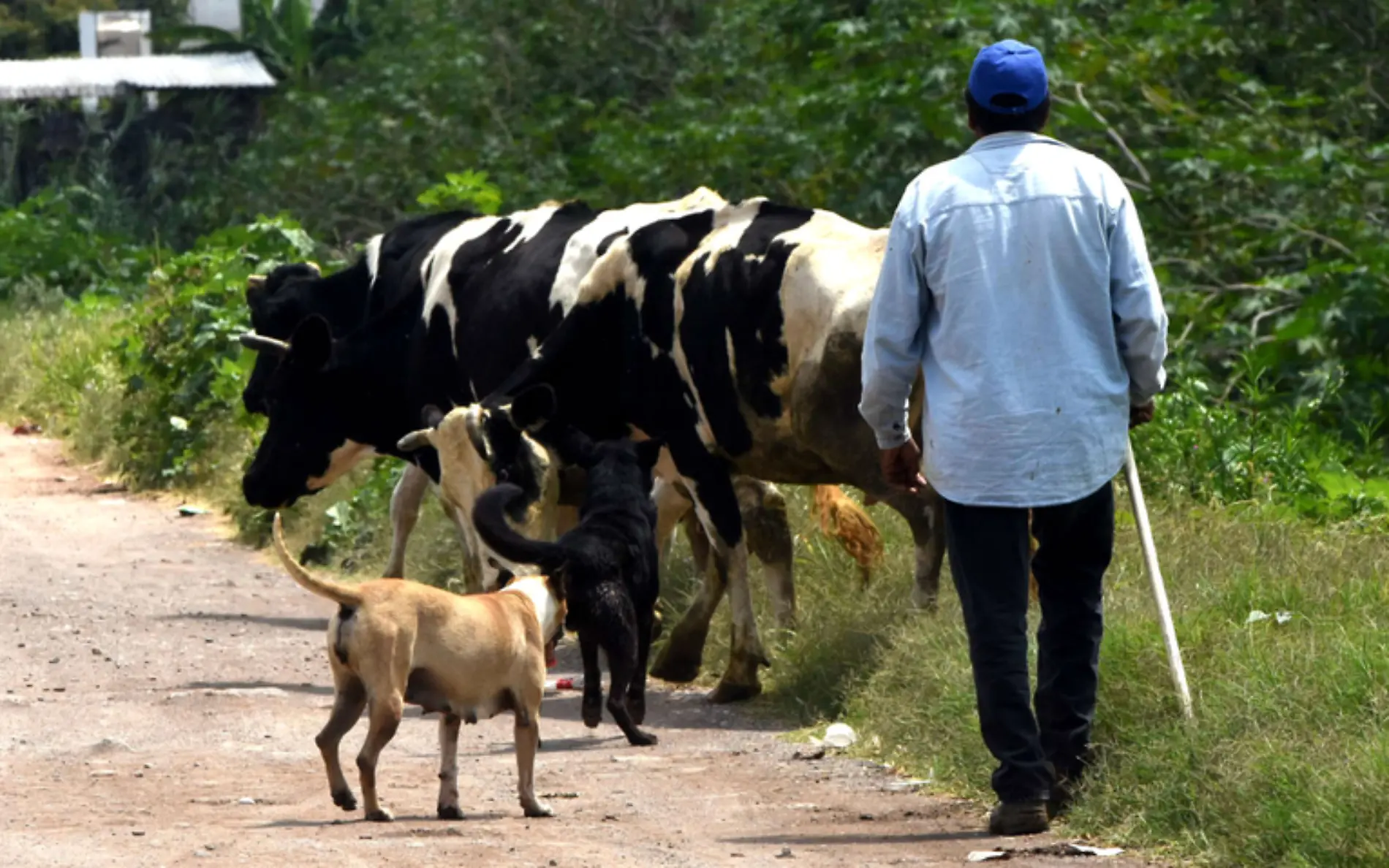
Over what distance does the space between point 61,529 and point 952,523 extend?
10.0 m

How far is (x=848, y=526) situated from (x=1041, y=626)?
3218 mm

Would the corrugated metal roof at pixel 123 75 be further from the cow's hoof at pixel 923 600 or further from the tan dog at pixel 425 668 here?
the tan dog at pixel 425 668

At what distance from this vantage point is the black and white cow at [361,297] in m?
11.9

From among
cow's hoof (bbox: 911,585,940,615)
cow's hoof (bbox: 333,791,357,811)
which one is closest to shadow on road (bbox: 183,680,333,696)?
cow's hoof (bbox: 911,585,940,615)

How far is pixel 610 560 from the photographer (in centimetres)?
800

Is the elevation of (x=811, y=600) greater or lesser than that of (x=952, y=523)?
lesser

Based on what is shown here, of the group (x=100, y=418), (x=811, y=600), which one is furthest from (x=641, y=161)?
(x=811, y=600)

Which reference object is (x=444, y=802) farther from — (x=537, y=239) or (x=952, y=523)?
(x=537, y=239)

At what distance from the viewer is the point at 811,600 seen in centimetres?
987

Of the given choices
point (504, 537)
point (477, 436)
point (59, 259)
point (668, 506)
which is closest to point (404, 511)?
point (668, 506)

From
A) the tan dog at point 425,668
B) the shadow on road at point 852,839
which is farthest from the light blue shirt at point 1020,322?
the tan dog at point 425,668

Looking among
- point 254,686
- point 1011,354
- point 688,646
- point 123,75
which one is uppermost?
point 1011,354

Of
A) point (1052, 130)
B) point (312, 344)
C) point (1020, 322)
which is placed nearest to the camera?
point (1020, 322)

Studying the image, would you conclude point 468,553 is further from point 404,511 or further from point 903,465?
point 903,465
